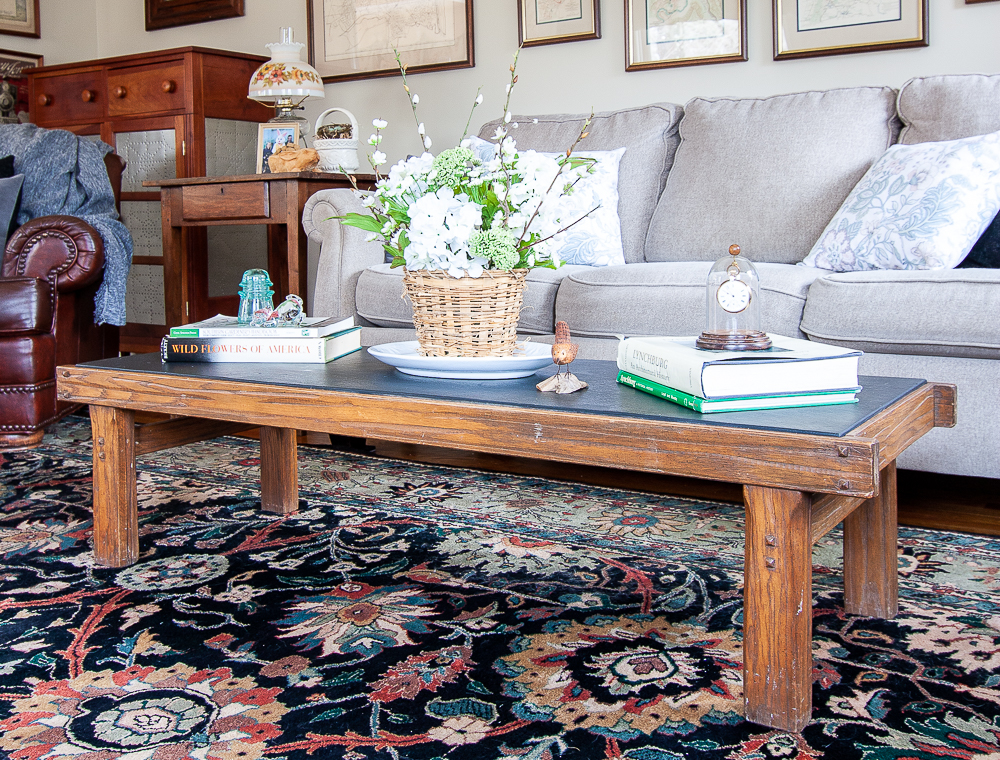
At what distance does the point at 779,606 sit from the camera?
108 cm

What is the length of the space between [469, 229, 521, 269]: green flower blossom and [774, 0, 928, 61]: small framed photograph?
2.05 meters

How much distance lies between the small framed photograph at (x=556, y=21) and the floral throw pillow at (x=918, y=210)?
1361 millimetres

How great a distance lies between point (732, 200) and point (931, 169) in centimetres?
59

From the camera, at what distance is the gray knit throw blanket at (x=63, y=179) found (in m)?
3.17

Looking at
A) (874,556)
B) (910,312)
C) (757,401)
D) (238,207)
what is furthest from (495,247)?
(238,207)

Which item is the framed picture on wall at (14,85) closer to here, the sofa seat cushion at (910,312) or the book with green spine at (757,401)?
the sofa seat cushion at (910,312)

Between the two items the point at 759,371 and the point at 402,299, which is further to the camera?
the point at 402,299

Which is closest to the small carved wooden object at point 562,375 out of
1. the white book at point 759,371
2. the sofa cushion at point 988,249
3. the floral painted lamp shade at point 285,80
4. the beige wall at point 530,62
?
the white book at point 759,371

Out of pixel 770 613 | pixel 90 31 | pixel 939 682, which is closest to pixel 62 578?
pixel 770 613

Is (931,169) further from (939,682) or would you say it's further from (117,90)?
(117,90)

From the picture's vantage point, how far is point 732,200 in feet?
9.03

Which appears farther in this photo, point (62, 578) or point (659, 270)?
point (659, 270)

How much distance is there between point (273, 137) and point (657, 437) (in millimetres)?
2768

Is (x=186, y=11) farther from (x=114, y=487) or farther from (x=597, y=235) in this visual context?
(x=114, y=487)
